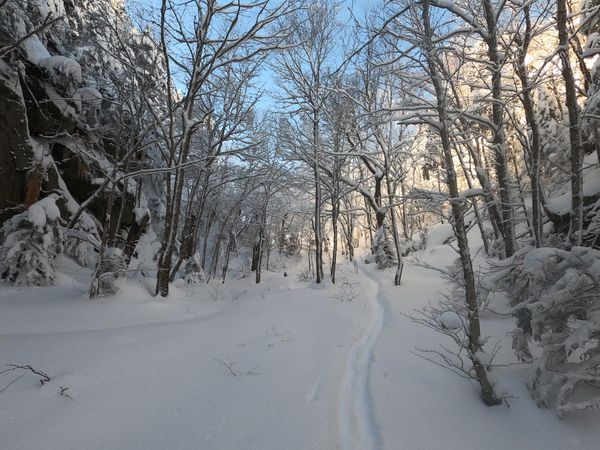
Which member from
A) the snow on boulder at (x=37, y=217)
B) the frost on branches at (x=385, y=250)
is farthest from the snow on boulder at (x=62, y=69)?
the frost on branches at (x=385, y=250)

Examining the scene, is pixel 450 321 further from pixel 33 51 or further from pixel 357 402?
pixel 33 51

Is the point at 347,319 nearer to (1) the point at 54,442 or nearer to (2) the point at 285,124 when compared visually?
(1) the point at 54,442

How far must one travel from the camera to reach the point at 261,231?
20.5m

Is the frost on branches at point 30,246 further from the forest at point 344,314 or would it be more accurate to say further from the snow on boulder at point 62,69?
the snow on boulder at point 62,69

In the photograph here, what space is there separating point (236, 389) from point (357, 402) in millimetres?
1371

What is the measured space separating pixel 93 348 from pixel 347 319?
195 inches

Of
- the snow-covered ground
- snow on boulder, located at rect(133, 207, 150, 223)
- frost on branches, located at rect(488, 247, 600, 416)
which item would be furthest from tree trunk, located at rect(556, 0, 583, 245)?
snow on boulder, located at rect(133, 207, 150, 223)

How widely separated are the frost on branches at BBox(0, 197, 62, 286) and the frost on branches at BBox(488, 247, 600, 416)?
27.7 ft

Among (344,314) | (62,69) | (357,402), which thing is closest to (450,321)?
(357,402)

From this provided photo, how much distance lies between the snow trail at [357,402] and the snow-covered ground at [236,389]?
0.02 meters

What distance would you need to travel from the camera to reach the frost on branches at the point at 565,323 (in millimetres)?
2768

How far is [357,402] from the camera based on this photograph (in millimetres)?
3596

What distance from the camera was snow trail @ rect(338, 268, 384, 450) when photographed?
2.89 m

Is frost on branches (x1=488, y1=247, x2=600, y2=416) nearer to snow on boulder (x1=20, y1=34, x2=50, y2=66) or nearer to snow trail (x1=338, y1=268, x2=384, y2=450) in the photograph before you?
snow trail (x1=338, y1=268, x2=384, y2=450)
